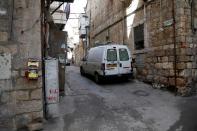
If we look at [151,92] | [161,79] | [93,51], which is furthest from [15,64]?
[93,51]

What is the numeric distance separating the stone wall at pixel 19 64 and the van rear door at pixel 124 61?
693 cm

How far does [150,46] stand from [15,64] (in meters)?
7.82

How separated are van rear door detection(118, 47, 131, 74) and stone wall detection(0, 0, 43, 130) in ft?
22.8

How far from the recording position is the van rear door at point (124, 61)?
13.4m

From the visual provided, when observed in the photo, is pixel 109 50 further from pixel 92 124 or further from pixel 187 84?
pixel 92 124

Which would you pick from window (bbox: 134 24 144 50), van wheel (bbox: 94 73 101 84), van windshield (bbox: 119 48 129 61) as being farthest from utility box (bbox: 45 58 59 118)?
window (bbox: 134 24 144 50)

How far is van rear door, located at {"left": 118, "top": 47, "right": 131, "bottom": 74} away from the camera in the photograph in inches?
529

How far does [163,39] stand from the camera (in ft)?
38.8

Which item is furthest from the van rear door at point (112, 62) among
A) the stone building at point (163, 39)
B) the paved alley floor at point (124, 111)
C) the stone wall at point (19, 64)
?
the stone wall at point (19, 64)

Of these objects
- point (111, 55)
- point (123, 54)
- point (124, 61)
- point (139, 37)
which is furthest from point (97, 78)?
point (139, 37)

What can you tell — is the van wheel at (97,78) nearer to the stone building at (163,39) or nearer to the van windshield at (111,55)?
the van windshield at (111,55)

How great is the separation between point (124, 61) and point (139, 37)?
1707 mm

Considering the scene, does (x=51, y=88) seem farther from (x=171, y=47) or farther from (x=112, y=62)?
(x=112, y=62)

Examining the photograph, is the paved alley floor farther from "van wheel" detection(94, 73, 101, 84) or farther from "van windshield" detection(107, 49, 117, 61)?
"van windshield" detection(107, 49, 117, 61)
